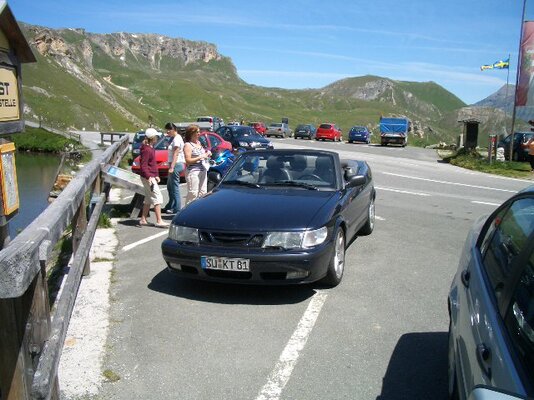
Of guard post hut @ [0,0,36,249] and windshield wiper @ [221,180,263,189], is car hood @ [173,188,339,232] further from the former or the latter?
guard post hut @ [0,0,36,249]

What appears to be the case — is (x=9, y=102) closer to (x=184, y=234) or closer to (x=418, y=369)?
(x=184, y=234)

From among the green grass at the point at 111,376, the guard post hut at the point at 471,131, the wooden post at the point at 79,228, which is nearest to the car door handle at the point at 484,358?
the green grass at the point at 111,376

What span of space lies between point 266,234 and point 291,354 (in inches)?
52.6

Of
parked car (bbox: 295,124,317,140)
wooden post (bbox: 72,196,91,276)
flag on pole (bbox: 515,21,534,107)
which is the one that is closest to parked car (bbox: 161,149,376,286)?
wooden post (bbox: 72,196,91,276)

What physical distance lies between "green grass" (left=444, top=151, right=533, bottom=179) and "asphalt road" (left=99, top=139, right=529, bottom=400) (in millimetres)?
15852

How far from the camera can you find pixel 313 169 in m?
6.93

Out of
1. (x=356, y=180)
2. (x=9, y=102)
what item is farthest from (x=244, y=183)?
(x=9, y=102)

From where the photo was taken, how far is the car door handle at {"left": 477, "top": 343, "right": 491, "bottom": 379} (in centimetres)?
231

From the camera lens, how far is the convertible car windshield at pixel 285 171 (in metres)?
6.67

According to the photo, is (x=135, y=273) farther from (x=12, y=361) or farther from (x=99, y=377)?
(x=12, y=361)

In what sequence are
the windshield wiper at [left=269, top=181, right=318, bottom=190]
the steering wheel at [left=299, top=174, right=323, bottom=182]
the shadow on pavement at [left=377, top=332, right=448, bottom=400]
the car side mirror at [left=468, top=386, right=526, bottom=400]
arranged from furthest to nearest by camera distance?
the steering wheel at [left=299, top=174, right=323, bottom=182] → the windshield wiper at [left=269, top=181, right=318, bottom=190] → the shadow on pavement at [left=377, top=332, right=448, bottom=400] → the car side mirror at [left=468, top=386, right=526, bottom=400]

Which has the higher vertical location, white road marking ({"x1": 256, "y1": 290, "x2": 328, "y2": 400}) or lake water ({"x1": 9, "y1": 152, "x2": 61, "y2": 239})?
white road marking ({"x1": 256, "y1": 290, "x2": 328, "y2": 400})

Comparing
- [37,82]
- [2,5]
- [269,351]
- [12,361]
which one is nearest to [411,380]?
[269,351]

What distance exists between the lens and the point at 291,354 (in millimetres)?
4230
